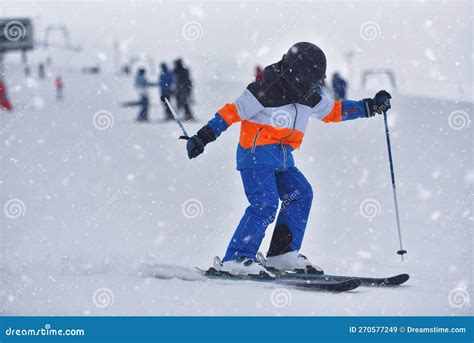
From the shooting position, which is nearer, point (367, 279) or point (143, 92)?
point (367, 279)

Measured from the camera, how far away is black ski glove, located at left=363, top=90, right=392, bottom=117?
13.5ft

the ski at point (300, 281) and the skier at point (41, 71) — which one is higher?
the skier at point (41, 71)

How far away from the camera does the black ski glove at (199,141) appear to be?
3744 mm

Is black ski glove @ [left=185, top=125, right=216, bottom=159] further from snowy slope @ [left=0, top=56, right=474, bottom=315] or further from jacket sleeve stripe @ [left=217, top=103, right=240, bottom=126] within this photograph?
snowy slope @ [left=0, top=56, right=474, bottom=315]

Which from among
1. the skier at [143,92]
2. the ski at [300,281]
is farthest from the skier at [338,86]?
the ski at [300,281]

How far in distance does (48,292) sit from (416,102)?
1686 cm

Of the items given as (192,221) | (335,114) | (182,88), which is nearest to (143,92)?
(182,88)

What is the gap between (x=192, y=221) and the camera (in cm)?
589

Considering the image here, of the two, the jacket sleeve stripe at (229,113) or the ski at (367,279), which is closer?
the jacket sleeve stripe at (229,113)

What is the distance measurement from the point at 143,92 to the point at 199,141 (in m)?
11.0

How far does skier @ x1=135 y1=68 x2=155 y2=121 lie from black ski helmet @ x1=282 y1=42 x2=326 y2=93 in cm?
1055

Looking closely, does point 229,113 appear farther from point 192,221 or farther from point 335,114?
point 192,221

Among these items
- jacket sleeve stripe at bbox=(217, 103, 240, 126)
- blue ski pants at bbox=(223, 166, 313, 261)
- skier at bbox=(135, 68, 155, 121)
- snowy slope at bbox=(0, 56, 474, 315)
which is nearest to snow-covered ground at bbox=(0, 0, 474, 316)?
snowy slope at bbox=(0, 56, 474, 315)

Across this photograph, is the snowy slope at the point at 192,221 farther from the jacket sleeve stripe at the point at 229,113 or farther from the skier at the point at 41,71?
the skier at the point at 41,71
